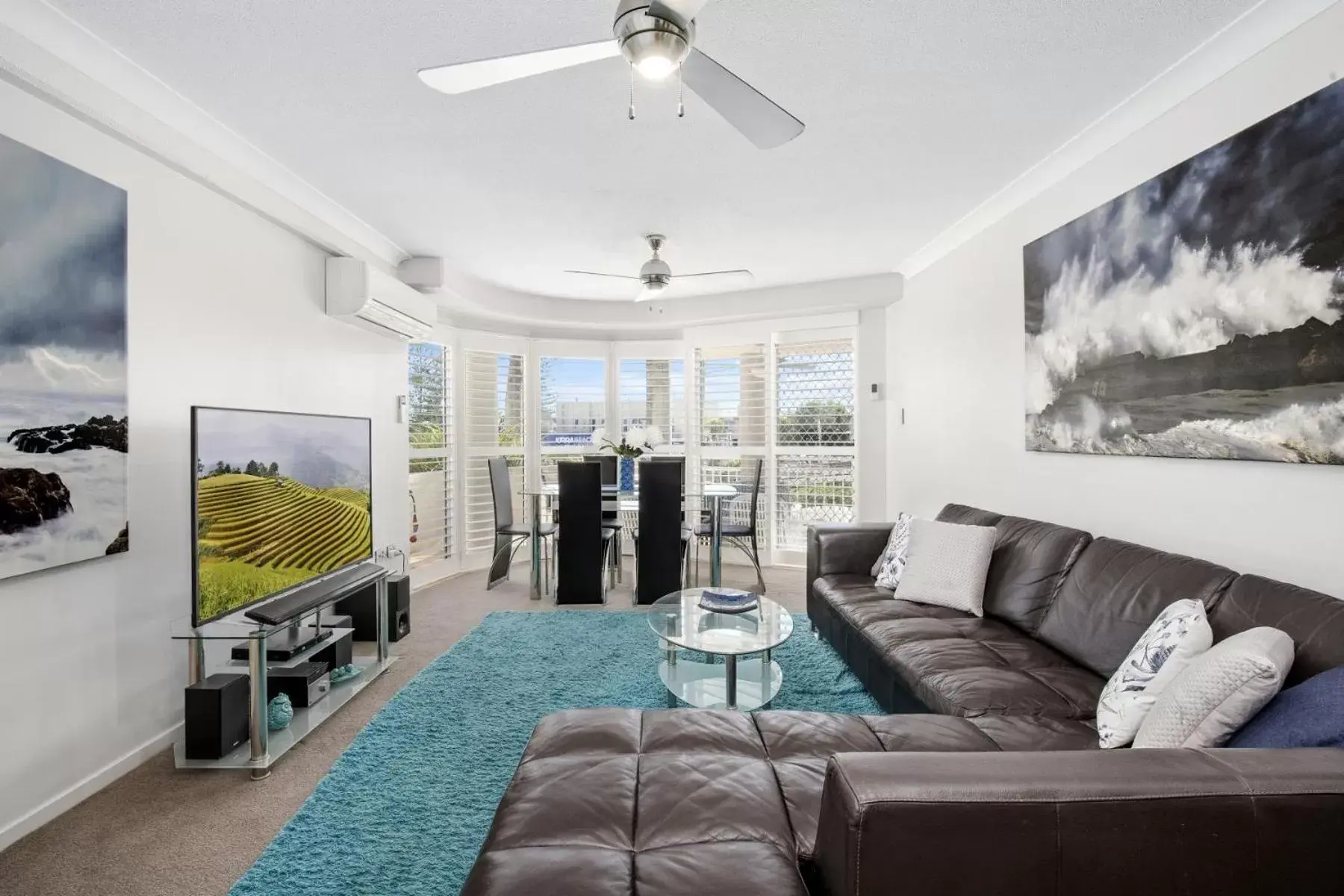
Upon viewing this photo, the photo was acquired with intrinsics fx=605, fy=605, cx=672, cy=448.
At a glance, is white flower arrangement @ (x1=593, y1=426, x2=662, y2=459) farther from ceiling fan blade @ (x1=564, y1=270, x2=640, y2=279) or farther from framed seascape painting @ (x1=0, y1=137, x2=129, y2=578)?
framed seascape painting @ (x1=0, y1=137, x2=129, y2=578)

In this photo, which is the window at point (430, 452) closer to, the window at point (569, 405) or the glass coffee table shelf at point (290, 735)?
the window at point (569, 405)

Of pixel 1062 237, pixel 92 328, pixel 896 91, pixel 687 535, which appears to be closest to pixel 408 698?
pixel 92 328

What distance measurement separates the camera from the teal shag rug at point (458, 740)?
1664 mm

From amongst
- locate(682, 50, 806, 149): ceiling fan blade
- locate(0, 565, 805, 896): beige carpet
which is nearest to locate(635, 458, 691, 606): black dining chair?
locate(0, 565, 805, 896): beige carpet

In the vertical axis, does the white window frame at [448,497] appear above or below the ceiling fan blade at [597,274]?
below

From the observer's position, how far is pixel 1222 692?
1319mm

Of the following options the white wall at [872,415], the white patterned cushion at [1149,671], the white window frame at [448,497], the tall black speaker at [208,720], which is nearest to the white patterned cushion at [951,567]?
the white patterned cushion at [1149,671]

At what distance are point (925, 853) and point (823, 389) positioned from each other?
4523 millimetres

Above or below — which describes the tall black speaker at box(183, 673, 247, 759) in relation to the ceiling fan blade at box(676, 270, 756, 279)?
below

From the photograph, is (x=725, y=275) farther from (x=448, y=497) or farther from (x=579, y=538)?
(x=448, y=497)

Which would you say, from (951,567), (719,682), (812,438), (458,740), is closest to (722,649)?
(719,682)

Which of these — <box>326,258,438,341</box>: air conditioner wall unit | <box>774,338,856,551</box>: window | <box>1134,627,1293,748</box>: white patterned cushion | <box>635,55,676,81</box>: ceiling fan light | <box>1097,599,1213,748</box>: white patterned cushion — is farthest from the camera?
<box>774,338,856,551</box>: window

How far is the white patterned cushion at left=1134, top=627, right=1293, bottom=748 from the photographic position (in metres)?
1.29

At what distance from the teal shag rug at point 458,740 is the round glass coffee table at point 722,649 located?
0.40 feet
